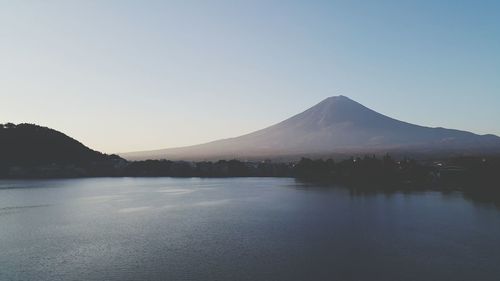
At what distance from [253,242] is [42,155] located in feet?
212

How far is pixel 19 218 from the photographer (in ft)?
76.9

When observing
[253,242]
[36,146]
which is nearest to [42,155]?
[36,146]

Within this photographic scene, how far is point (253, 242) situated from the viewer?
16344mm

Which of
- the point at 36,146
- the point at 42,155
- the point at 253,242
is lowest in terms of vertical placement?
the point at 253,242

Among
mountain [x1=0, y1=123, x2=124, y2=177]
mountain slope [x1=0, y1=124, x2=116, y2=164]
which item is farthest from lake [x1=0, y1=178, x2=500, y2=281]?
mountain slope [x1=0, y1=124, x2=116, y2=164]

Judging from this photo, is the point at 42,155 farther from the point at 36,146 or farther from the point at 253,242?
the point at 253,242

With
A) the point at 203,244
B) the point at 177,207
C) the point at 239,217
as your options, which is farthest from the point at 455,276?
the point at 177,207

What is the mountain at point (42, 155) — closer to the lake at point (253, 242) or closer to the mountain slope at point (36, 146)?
the mountain slope at point (36, 146)

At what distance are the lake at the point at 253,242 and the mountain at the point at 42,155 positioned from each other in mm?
41912

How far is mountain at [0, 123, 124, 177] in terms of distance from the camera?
6656cm

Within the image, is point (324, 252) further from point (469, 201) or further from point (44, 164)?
point (44, 164)

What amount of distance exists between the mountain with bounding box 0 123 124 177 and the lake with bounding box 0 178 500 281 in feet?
138

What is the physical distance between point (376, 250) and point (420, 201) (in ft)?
58.0

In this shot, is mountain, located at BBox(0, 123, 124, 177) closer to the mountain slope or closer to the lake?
the mountain slope
